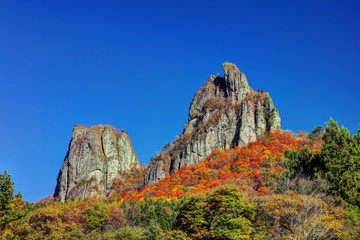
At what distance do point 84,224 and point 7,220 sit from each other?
708 centimetres

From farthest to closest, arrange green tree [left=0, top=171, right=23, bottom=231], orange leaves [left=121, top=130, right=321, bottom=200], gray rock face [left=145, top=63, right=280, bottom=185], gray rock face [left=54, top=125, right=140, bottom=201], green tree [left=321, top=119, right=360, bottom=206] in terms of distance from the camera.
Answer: gray rock face [left=54, top=125, right=140, bottom=201]
gray rock face [left=145, top=63, right=280, bottom=185]
orange leaves [left=121, top=130, right=321, bottom=200]
green tree [left=0, top=171, right=23, bottom=231]
green tree [left=321, top=119, right=360, bottom=206]

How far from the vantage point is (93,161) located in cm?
8281

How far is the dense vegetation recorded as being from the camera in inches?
953

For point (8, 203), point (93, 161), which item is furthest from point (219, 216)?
point (93, 161)

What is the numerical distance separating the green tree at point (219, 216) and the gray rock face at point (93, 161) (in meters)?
53.2

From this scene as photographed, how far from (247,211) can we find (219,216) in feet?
7.89

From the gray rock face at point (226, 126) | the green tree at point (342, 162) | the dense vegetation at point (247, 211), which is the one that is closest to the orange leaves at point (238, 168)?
the dense vegetation at point (247, 211)

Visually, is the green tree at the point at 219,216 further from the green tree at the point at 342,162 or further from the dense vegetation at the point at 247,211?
the green tree at the point at 342,162

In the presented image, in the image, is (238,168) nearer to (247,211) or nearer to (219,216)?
(247,211)

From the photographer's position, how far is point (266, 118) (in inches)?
2849

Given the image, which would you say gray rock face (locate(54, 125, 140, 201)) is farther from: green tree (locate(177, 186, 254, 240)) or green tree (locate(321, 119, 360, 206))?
green tree (locate(321, 119, 360, 206))

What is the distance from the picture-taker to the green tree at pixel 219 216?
24344 mm

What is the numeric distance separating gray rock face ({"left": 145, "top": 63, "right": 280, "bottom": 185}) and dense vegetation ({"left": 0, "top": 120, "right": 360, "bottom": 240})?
24.0m

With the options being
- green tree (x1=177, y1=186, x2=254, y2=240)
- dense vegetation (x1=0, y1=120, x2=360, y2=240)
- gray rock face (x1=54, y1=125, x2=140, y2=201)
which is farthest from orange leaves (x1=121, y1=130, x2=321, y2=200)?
gray rock face (x1=54, y1=125, x2=140, y2=201)
